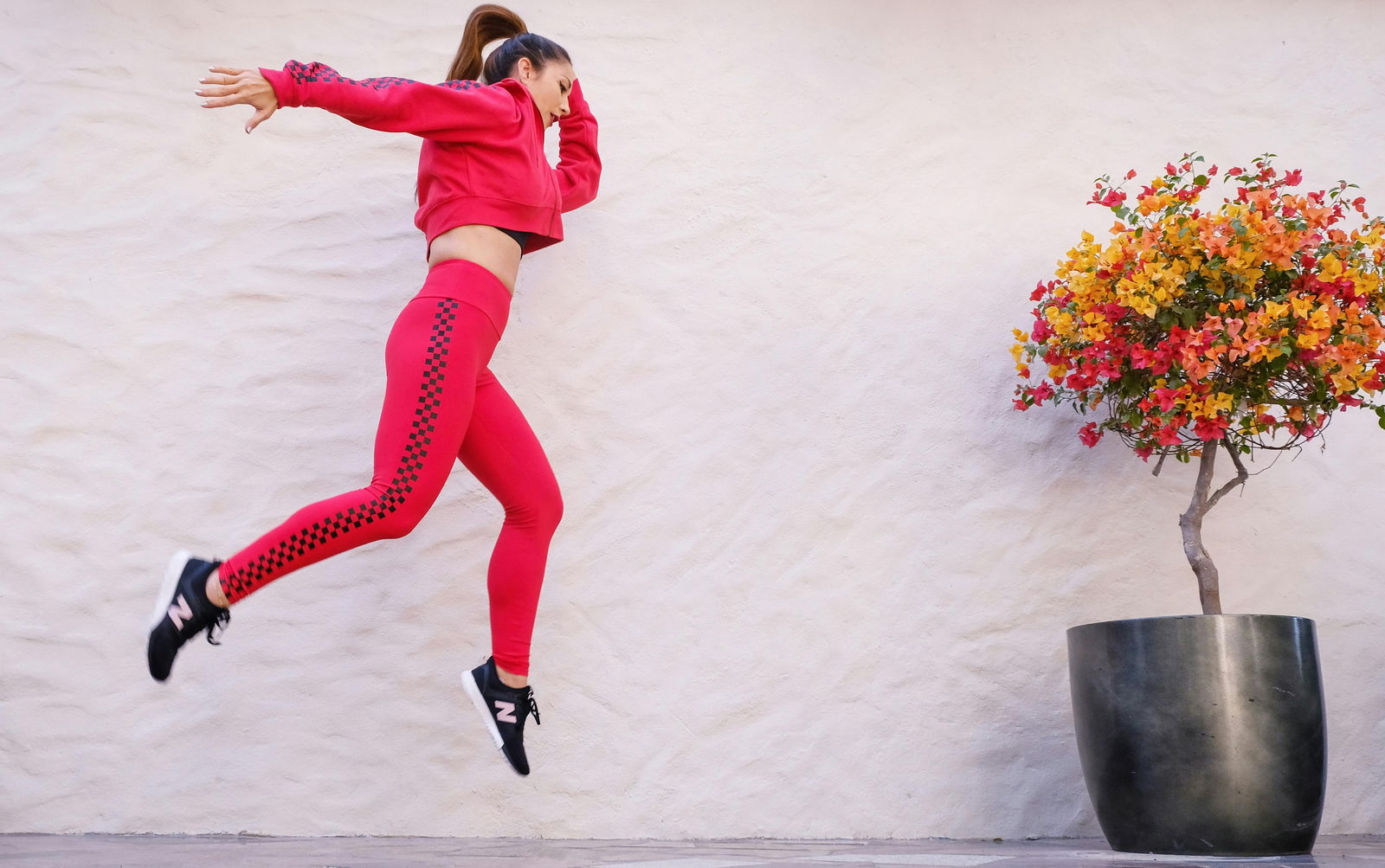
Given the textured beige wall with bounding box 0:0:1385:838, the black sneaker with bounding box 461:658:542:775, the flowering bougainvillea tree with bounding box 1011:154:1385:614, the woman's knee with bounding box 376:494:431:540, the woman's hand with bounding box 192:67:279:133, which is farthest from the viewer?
the textured beige wall with bounding box 0:0:1385:838

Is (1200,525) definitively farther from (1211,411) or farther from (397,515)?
(397,515)

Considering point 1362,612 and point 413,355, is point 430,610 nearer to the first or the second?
point 413,355

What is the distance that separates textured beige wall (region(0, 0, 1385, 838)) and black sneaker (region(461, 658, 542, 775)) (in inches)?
12.6

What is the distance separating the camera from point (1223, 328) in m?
2.31

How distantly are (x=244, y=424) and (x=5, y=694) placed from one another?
2.43ft

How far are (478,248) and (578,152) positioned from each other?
475 mm

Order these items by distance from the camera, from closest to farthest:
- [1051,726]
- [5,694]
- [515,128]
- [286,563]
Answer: [286,563]
[515,128]
[5,694]
[1051,726]

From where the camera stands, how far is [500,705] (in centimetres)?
217

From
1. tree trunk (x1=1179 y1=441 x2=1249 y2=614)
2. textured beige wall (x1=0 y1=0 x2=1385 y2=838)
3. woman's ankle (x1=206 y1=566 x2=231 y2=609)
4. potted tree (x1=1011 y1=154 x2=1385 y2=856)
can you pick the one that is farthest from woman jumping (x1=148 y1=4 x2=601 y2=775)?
tree trunk (x1=1179 y1=441 x2=1249 y2=614)

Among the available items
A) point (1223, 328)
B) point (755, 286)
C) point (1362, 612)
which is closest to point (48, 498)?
point (755, 286)

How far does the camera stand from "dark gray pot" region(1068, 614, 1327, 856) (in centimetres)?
219

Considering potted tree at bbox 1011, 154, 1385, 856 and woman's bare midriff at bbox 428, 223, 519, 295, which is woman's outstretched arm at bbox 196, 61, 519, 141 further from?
potted tree at bbox 1011, 154, 1385, 856

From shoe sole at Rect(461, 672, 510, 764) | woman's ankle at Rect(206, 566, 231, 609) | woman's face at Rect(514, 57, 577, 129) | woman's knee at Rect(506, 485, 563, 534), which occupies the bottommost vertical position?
shoe sole at Rect(461, 672, 510, 764)

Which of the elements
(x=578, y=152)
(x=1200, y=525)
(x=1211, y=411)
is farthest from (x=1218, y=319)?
(x=578, y=152)
